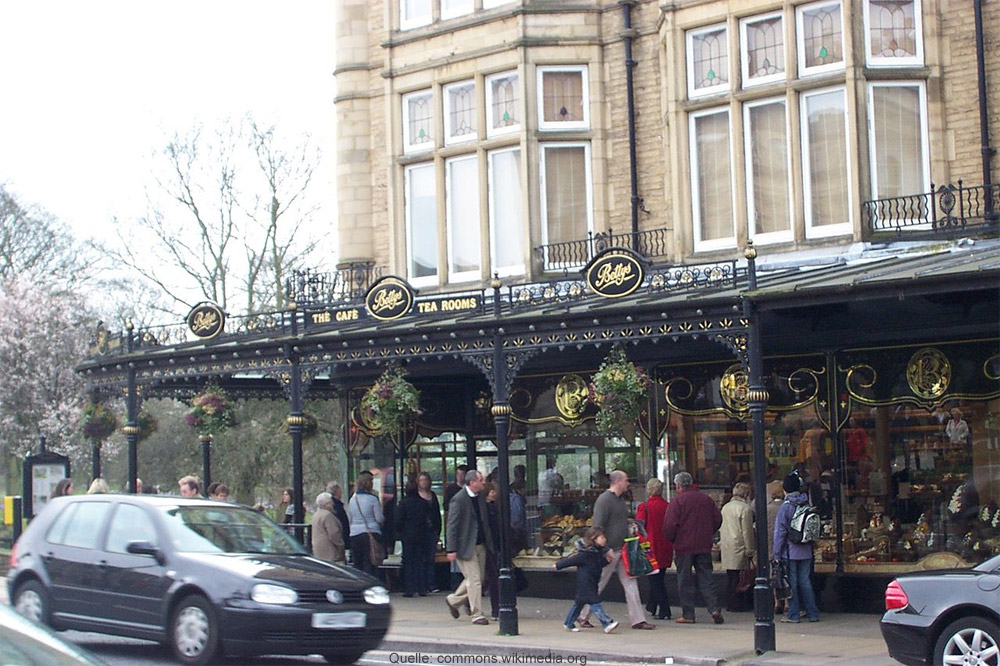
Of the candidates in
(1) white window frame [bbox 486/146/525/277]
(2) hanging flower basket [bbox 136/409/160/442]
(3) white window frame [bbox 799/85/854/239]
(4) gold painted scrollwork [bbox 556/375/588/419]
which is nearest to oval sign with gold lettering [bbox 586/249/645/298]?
(3) white window frame [bbox 799/85/854/239]

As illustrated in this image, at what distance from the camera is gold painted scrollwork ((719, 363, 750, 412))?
1842 centimetres

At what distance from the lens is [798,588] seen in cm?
1630

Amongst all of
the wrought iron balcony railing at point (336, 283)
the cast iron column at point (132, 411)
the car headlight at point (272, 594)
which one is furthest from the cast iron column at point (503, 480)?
the cast iron column at point (132, 411)

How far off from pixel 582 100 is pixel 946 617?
460 inches

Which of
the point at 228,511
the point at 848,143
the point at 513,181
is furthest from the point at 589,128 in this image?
the point at 228,511

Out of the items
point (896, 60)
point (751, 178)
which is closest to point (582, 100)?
point (751, 178)

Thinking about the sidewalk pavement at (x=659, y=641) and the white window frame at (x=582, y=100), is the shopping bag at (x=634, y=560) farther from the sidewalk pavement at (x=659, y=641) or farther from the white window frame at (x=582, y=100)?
the white window frame at (x=582, y=100)

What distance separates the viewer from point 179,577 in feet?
41.9

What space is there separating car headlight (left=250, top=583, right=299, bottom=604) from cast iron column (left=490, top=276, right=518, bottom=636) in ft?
12.4

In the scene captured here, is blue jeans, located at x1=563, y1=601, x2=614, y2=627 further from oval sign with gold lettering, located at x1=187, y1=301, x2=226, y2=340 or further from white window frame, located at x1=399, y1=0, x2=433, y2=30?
white window frame, located at x1=399, y1=0, x2=433, y2=30

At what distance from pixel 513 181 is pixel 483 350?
534 centimetres

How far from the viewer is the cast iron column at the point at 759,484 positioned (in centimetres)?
1395

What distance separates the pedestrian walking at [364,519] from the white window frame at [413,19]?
284 inches

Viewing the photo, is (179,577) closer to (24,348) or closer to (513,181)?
(513,181)
